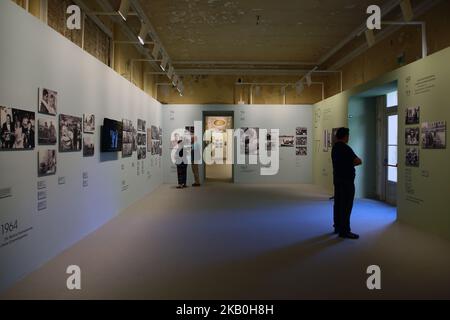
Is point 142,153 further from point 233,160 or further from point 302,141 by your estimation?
point 302,141

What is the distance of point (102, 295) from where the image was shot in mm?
3461

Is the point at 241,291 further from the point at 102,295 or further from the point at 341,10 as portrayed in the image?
the point at 341,10

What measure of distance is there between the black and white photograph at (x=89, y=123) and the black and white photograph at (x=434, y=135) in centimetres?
541

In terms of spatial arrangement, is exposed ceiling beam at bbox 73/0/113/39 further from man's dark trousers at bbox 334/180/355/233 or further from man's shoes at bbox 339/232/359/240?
man's shoes at bbox 339/232/359/240

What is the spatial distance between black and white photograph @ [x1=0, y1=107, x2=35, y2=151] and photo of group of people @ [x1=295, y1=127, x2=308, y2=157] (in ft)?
34.5

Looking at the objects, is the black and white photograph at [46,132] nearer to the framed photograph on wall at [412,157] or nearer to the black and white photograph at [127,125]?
the black and white photograph at [127,125]

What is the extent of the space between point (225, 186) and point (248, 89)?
413 cm

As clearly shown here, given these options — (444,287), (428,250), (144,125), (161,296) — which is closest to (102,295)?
(161,296)

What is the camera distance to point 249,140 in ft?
43.7

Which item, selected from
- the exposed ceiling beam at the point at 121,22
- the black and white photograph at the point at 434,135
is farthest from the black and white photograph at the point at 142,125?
the black and white photograph at the point at 434,135

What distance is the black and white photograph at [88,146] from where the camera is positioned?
5.57 meters

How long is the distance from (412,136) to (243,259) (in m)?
3.99

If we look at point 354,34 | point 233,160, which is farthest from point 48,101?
point 233,160

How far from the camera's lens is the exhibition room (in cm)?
379
